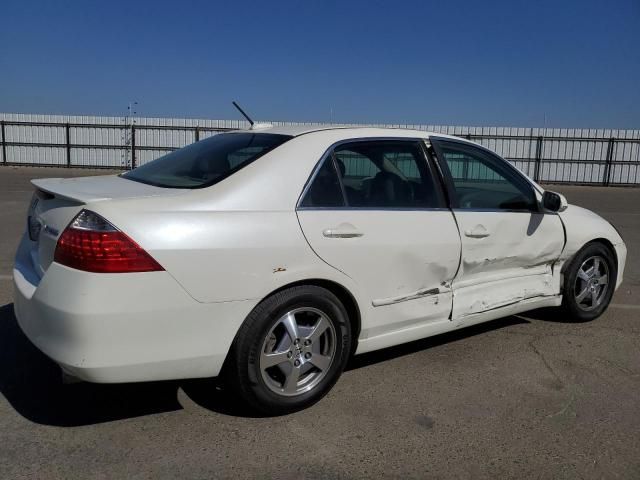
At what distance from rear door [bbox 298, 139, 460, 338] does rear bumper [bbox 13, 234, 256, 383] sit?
0.67 meters

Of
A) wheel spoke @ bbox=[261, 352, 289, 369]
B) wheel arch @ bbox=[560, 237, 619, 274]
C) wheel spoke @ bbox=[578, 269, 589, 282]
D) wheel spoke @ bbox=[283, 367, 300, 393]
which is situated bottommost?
wheel spoke @ bbox=[283, 367, 300, 393]

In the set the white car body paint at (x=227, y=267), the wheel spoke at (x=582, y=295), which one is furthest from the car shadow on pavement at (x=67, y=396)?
the wheel spoke at (x=582, y=295)

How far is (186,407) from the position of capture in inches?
125

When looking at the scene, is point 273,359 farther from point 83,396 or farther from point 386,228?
point 83,396

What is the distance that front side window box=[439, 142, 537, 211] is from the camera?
12.9ft

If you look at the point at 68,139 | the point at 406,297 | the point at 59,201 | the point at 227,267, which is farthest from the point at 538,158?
the point at 59,201

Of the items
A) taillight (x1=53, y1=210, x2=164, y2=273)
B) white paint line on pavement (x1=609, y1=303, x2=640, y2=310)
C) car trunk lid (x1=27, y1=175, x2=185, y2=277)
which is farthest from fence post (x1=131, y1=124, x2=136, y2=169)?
taillight (x1=53, y1=210, x2=164, y2=273)

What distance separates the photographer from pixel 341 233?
3137mm

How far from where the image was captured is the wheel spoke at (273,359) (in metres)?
2.97

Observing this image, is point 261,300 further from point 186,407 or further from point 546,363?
point 546,363

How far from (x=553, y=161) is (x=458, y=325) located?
2210cm

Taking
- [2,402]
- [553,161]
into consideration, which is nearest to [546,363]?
[2,402]

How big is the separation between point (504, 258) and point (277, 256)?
1821 mm

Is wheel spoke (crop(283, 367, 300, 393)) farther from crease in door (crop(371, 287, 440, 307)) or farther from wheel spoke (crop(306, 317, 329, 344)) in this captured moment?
crease in door (crop(371, 287, 440, 307))
